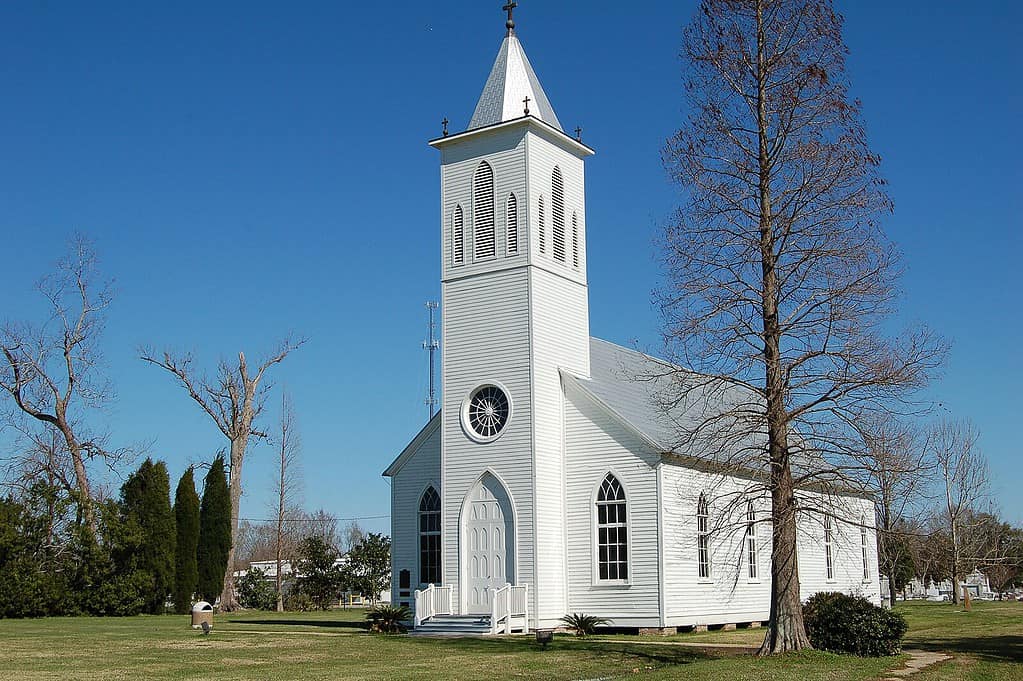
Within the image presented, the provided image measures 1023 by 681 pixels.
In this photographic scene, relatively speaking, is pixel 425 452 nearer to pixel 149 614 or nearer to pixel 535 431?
pixel 535 431

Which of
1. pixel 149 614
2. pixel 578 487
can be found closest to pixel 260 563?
pixel 149 614

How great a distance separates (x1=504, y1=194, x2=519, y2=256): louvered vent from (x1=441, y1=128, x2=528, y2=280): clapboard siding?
0.12 m

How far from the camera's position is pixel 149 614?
42781 mm

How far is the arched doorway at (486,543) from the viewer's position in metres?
30.6

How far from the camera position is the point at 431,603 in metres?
31.0

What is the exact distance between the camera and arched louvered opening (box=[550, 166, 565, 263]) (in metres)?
33.0

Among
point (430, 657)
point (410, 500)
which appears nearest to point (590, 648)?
point (430, 657)

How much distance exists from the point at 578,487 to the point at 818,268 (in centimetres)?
1202

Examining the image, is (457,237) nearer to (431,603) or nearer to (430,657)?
(431,603)

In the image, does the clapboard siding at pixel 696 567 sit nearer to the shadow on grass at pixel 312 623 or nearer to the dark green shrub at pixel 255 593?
the shadow on grass at pixel 312 623

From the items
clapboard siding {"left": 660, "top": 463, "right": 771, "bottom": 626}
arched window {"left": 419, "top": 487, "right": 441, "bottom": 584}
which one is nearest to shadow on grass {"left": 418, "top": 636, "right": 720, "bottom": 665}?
clapboard siding {"left": 660, "top": 463, "right": 771, "bottom": 626}

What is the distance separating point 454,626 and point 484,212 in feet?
39.2

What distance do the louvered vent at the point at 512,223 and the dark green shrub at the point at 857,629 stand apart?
1408 cm

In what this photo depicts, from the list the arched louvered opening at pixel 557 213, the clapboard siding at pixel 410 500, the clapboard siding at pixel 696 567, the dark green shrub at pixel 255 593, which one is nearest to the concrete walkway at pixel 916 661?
the clapboard siding at pixel 696 567
